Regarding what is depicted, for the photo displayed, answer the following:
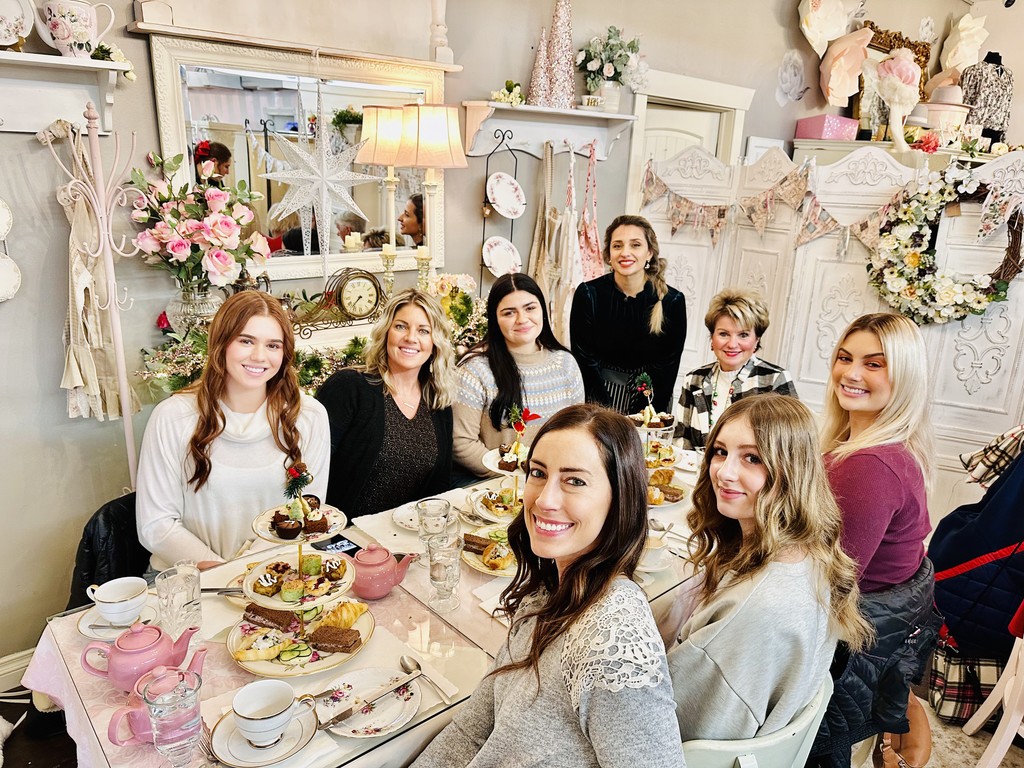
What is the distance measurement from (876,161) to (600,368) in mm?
1869

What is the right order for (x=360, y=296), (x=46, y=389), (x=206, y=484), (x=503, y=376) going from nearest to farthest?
(x=206, y=484)
(x=46, y=389)
(x=503, y=376)
(x=360, y=296)

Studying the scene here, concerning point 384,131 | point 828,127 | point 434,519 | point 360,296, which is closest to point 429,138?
point 384,131

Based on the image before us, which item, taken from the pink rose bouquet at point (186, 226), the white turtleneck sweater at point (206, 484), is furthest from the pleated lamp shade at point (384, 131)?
the white turtleneck sweater at point (206, 484)

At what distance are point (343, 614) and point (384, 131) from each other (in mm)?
2085

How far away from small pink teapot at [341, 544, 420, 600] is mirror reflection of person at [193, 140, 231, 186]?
171 cm

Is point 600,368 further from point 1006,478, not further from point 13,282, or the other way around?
point 13,282

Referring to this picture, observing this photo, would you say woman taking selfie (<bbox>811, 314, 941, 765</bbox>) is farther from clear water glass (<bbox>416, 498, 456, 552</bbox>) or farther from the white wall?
the white wall

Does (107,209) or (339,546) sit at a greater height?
(107,209)

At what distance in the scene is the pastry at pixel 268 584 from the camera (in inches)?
56.9

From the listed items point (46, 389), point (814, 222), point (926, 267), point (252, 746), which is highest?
point (814, 222)

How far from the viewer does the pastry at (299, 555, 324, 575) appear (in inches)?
59.7

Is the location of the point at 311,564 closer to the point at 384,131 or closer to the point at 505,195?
the point at 384,131

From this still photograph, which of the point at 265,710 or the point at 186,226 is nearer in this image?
the point at 265,710

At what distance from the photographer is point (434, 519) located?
1.73 meters
